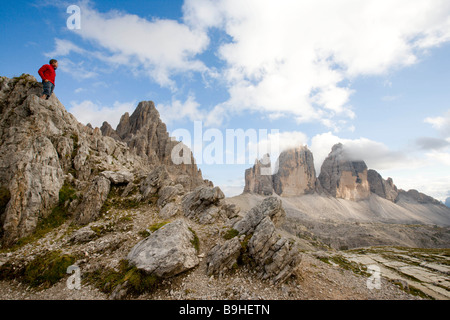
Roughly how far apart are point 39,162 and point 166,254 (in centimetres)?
2197

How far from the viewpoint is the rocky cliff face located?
1980cm

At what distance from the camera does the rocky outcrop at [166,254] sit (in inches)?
566

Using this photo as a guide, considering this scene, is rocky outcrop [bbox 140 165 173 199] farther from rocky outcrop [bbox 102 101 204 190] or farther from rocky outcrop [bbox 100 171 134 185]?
rocky outcrop [bbox 102 101 204 190]

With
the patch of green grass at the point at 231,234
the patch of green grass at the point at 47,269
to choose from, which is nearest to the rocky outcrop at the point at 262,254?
the patch of green grass at the point at 231,234

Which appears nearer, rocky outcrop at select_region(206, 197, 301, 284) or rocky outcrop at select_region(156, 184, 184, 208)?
rocky outcrop at select_region(206, 197, 301, 284)

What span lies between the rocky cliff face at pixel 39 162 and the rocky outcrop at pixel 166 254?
11.3 metres

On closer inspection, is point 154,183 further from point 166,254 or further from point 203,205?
point 166,254

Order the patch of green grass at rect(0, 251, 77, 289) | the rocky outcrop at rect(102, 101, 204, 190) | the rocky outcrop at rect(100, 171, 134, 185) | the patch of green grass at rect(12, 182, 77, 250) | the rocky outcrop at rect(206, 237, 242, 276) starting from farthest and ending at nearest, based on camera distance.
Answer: the rocky outcrop at rect(102, 101, 204, 190)
the rocky outcrop at rect(100, 171, 134, 185)
the patch of green grass at rect(12, 182, 77, 250)
the rocky outcrop at rect(206, 237, 242, 276)
the patch of green grass at rect(0, 251, 77, 289)

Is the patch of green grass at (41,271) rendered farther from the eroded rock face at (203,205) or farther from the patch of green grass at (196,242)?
the eroded rock face at (203,205)

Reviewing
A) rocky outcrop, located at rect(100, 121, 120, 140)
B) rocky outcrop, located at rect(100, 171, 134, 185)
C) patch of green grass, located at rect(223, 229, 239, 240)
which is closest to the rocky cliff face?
rocky outcrop, located at rect(100, 171, 134, 185)

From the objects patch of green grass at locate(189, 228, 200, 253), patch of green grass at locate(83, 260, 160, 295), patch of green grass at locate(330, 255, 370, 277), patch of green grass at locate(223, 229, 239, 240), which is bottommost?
patch of green grass at locate(330, 255, 370, 277)

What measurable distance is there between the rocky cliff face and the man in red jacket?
2.38 meters
